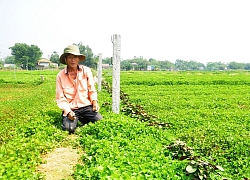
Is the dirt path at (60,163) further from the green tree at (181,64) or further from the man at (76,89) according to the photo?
the green tree at (181,64)

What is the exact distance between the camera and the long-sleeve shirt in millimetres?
6875

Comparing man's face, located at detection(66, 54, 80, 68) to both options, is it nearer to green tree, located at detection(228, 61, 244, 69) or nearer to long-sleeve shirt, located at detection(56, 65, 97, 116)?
long-sleeve shirt, located at detection(56, 65, 97, 116)

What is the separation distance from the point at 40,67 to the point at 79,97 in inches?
3329

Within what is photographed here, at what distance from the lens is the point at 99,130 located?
5895 millimetres

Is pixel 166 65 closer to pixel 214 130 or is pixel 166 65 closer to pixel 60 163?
pixel 214 130

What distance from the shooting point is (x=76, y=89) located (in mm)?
6957

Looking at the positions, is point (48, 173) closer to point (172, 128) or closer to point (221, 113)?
point (172, 128)

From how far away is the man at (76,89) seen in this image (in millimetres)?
6828

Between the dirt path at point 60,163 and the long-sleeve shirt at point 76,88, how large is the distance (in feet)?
5.12

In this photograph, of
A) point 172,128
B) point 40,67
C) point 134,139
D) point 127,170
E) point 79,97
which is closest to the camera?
point 127,170

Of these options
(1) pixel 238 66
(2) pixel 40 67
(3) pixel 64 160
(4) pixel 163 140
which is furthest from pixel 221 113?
(1) pixel 238 66

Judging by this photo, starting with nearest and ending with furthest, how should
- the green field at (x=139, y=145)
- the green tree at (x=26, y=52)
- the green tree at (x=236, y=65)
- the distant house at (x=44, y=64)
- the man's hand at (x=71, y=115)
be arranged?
the green field at (x=139, y=145) → the man's hand at (x=71, y=115) → the green tree at (x=26, y=52) → the distant house at (x=44, y=64) → the green tree at (x=236, y=65)

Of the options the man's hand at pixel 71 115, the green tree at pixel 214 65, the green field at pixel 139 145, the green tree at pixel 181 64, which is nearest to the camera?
Result: the green field at pixel 139 145

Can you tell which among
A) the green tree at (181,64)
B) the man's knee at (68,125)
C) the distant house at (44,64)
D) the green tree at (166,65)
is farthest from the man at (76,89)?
the green tree at (181,64)
